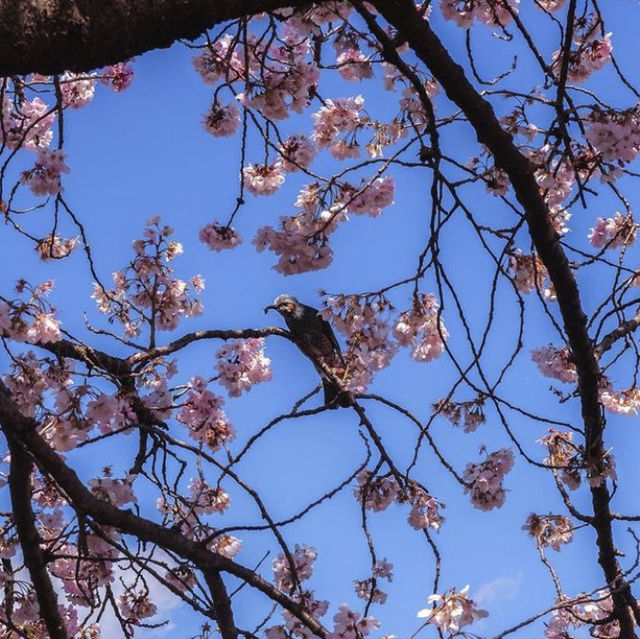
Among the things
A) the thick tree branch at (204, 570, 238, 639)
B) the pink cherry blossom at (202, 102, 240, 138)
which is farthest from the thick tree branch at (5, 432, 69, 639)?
the pink cherry blossom at (202, 102, 240, 138)

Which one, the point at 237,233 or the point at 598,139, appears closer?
the point at 598,139

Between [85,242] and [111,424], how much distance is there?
68 cm

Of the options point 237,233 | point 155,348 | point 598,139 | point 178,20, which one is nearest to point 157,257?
point 237,233

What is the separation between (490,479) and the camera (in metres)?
3.43

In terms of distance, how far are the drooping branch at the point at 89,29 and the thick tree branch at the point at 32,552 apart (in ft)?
5.42

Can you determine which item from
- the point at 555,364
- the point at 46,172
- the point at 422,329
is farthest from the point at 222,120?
the point at 555,364

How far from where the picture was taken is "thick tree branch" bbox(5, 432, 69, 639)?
2.81m

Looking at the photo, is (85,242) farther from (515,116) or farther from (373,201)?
(515,116)

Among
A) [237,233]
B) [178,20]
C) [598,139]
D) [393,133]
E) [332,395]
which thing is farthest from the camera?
[332,395]

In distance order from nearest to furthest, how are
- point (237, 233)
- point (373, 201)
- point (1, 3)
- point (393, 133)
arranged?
point (1, 3) → point (373, 201) → point (393, 133) → point (237, 233)

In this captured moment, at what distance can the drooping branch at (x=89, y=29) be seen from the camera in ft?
4.50

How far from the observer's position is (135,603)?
3.38m

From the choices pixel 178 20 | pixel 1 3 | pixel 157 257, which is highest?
pixel 157 257

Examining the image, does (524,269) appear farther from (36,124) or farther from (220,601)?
(36,124)
